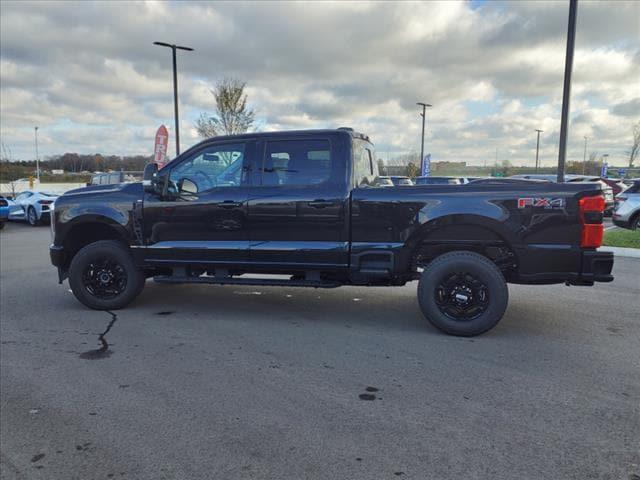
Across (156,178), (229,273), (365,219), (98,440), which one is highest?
(156,178)

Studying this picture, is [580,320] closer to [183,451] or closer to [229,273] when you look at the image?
[229,273]

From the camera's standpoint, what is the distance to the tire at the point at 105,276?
597cm

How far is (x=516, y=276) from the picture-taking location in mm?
5066

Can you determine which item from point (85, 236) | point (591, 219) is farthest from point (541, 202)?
point (85, 236)

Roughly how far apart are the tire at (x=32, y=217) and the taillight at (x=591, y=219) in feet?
60.7

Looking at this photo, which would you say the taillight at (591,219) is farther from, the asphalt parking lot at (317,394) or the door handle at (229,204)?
the door handle at (229,204)

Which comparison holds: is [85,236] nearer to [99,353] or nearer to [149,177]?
[149,177]

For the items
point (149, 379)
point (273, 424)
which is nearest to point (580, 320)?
point (273, 424)

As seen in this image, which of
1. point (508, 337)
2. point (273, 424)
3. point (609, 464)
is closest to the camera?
point (609, 464)

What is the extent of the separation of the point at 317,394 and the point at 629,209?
41.2 feet

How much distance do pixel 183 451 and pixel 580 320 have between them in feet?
14.9

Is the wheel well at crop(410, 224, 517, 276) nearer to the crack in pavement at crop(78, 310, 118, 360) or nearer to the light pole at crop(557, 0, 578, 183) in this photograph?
the crack in pavement at crop(78, 310, 118, 360)

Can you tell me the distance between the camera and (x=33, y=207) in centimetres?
1808

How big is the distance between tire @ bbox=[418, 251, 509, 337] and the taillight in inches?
33.7
